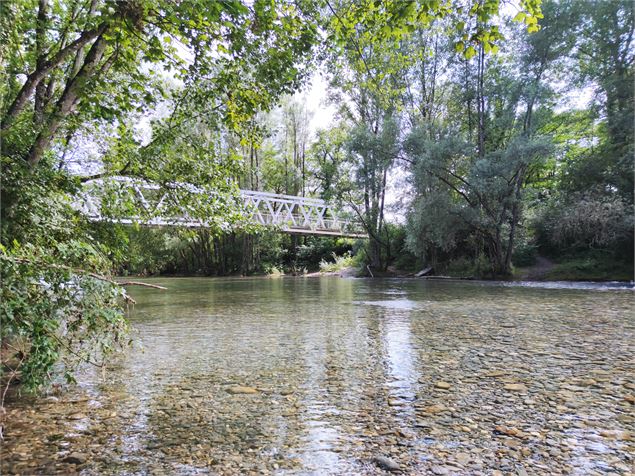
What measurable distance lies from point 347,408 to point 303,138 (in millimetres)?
38387

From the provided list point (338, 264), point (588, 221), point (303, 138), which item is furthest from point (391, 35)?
point (303, 138)

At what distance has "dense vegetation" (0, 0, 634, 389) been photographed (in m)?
3.09

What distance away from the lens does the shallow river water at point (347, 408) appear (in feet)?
7.38

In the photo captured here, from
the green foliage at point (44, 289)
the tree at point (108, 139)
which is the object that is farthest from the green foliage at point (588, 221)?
the green foliage at point (44, 289)

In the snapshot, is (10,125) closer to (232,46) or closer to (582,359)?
(232,46)

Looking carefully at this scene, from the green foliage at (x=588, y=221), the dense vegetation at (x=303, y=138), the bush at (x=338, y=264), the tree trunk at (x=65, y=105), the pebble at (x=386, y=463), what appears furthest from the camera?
the bush at (x=338, y=264)

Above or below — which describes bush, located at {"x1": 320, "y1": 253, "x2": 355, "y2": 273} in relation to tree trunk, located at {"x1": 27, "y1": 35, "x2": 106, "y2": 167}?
below

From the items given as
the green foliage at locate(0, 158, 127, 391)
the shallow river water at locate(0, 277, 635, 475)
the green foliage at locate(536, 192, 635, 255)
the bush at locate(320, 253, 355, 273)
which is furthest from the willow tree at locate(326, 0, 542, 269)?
the bush at locate(320, 253, 355, 273)

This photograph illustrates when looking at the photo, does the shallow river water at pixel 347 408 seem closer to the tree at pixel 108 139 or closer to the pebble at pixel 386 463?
the pebble at pixel 386 463

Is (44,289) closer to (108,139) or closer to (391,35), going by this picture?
(108,139)

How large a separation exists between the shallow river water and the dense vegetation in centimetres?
56

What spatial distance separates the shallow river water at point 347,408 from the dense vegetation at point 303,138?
22.2 inches

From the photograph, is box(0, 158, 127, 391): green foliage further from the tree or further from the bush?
the bush

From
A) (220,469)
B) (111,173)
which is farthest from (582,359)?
(111,173)
